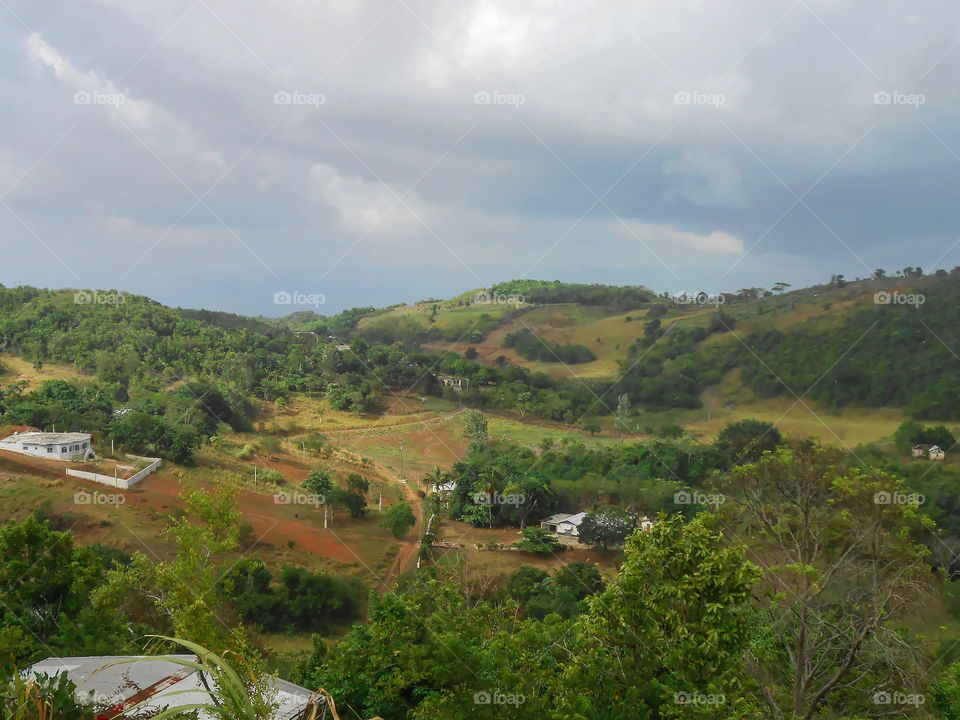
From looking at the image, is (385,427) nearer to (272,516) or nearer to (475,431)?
(475,431)

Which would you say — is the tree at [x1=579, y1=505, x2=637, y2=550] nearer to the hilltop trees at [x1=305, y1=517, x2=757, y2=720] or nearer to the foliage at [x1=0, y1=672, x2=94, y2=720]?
the hilltop trees at [x1=305, y1=517, x2=757, y2=720]

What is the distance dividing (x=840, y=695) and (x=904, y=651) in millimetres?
1075

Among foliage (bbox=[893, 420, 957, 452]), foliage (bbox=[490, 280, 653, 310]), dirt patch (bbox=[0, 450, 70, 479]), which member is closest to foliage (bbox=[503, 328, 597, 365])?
foliage (bbox=[490, 280, 653, 310])

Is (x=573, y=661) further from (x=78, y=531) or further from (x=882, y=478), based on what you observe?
(x=78, y=531)

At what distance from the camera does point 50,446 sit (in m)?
24.6

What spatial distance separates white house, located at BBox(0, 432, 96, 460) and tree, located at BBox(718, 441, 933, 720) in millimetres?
23355

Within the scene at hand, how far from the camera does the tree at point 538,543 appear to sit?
21703 mm

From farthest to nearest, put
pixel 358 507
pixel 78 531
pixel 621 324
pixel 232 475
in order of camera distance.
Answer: pixel 621 324, pixel 232 475, pixel 358 507, pixel 78 531

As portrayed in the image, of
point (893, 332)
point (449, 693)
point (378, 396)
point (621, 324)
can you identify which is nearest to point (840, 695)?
point (449, 693)

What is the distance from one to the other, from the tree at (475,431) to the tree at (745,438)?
1161 centimetres


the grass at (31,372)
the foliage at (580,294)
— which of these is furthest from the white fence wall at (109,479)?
the foliage at (580,294)

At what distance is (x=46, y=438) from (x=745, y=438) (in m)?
30.4

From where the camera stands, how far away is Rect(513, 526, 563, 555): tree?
2170 cm

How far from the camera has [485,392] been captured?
144ft
